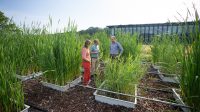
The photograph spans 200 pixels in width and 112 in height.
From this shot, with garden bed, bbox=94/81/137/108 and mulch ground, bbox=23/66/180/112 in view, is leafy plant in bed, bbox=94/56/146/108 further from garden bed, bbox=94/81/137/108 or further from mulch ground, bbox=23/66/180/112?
mulch ground, bbox=23/66/180/112

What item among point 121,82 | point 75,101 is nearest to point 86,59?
point 75,101

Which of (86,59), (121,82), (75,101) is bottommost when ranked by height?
(75,101)

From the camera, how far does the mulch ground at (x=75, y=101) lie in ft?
11.3

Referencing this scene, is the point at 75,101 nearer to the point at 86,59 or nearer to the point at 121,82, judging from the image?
the point at 121,82

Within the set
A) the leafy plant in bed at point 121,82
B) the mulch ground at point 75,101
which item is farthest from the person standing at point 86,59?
the leafy plant in bed at point 121,82

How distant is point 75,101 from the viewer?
3787 millimetres

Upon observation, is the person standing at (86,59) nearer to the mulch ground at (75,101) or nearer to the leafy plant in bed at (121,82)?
the mulch ground at (75,101)

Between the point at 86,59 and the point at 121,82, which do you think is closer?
the point at 121,82

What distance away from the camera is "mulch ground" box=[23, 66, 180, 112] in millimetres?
3436

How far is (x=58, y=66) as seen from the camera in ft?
14.1

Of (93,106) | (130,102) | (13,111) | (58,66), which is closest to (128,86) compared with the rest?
(130,102)

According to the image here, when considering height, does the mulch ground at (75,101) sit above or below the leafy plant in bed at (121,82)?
below

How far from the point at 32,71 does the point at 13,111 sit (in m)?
2.67

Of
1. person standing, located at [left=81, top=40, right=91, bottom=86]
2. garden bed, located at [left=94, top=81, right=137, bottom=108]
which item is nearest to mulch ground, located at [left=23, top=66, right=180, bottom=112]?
garden bed, located at [left=94, top=81, right=137, bottom=108]
